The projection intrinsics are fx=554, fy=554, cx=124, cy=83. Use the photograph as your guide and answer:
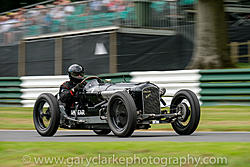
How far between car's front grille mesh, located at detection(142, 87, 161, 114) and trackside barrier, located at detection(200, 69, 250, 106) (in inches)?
169

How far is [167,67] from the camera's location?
50.7 ft

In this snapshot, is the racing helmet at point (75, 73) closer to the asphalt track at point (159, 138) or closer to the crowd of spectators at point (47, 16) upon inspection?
the asphalt track at point (159, 138)

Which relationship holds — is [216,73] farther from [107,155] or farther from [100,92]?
[107,155]

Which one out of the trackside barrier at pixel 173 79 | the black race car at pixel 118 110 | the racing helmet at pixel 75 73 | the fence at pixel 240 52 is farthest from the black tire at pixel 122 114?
the fence at pixel 240 52

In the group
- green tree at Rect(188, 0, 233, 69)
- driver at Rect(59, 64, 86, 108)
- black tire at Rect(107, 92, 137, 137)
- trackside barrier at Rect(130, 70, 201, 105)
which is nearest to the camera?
black tire at Rect(107, 92, 137, 137)

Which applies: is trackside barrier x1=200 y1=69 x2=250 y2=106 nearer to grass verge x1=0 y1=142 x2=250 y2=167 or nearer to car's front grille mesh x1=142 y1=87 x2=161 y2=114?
car's front grille mesh x1=142 y1=87 x2=161 y2=114

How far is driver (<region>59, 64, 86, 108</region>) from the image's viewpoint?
32.7 ft

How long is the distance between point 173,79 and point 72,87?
167 inches

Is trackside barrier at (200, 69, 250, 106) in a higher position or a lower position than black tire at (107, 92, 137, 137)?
higher

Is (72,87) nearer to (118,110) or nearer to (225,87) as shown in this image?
(118,110)

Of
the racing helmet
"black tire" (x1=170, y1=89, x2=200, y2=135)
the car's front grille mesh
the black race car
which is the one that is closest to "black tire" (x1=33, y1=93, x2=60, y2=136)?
the black race car

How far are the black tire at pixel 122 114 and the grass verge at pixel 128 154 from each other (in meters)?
1.32

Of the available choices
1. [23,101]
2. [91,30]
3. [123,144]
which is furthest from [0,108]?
[123,144]

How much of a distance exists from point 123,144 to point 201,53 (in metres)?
8.37
